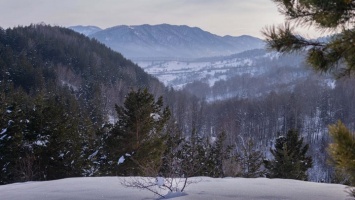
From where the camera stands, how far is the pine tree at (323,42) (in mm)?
3355

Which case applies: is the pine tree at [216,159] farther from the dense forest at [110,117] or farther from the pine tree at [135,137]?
the pine tree at [135,137]

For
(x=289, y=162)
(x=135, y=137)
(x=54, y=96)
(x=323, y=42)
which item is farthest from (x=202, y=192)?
(x=54, y=96)

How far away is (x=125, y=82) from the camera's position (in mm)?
83812

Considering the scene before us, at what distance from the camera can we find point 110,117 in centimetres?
6619

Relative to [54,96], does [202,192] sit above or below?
above

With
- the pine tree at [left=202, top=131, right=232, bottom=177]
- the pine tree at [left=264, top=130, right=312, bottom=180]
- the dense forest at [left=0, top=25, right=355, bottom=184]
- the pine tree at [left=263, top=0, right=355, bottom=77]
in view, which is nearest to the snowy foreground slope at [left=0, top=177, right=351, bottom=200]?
the dense forest at [left=0, top=25, right=355, bottom=184]

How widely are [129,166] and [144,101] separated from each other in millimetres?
3438

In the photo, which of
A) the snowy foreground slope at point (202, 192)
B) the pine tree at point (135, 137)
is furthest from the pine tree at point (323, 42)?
the pine tree at point (135, 137)

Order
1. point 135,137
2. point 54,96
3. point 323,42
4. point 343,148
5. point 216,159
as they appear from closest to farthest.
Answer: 1. point 343,148
2. point 323,42
3. point 135,137
4. point 216,159
5. point 54,96

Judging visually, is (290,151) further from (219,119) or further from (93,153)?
(219,119)

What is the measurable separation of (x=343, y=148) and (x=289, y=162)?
1589cm

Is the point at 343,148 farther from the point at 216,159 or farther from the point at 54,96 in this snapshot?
the point at 54,96

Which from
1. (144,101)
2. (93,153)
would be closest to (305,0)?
(144,101)

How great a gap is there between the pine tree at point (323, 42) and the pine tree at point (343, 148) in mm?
945
